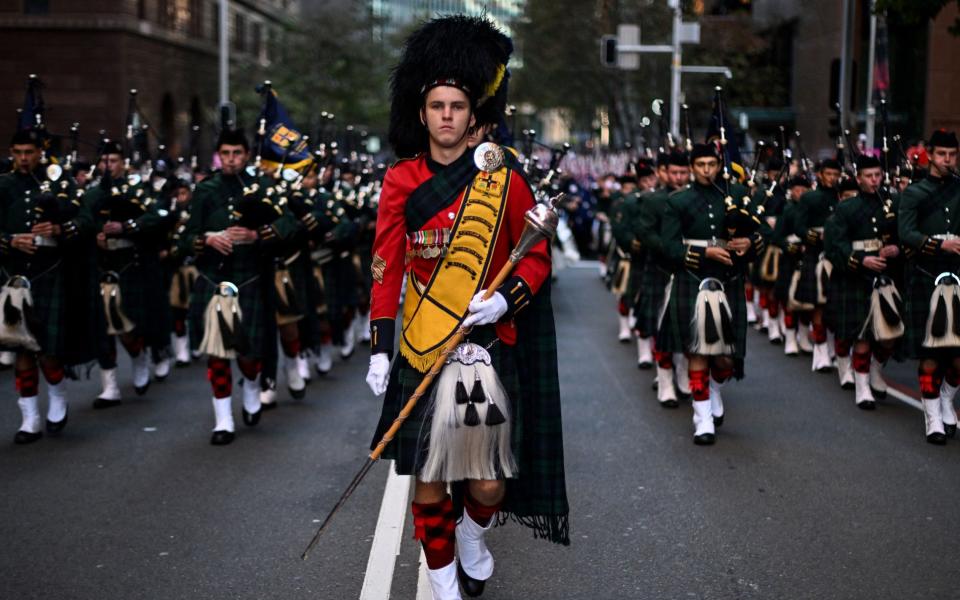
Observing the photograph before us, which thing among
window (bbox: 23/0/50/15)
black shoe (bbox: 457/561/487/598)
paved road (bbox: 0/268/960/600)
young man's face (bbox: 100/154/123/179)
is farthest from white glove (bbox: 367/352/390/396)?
window (bbox: 23/0/50/15)

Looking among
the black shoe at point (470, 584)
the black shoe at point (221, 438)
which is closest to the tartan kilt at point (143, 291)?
the black shoe at point (221, 438)

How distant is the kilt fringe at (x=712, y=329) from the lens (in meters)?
8.23

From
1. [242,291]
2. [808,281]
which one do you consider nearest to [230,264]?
[242,291]

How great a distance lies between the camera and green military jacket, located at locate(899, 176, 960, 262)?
831cm

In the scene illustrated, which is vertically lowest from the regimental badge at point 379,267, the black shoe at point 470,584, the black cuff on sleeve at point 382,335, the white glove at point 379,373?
the black shoe at point 470,584

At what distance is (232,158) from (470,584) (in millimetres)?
4273

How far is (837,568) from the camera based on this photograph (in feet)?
17.8

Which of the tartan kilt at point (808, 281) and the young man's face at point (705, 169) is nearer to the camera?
the young man's face at point (705, 169)

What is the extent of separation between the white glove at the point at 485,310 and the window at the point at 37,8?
30.2m

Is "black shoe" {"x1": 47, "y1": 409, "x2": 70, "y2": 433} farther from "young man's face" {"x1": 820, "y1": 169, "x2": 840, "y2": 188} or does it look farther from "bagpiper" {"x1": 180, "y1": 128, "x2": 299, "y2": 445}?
"young man's face" {"x1": 820, "y1": 169, "x2": 840, "y2": 188}

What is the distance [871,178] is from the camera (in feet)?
31.4

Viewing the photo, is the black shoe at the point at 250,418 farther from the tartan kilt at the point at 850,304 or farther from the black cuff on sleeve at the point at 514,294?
the black cuff on sleeve at the point at 514,294

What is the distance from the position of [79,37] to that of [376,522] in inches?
1117

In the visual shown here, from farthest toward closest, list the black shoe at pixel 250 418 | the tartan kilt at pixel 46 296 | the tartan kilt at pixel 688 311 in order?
the black shoe at pixel 250 418 → the tartan kilt at pixel 688 311 → the tartan kilt at pixel 46 296
